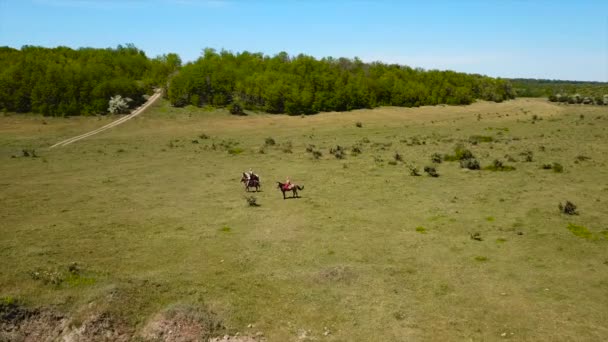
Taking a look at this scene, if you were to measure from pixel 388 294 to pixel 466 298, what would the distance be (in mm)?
3044

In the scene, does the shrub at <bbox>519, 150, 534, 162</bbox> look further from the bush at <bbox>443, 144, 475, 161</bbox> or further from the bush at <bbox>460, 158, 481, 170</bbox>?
the bush at <bbox>460, 158, 481, 170</bbox>

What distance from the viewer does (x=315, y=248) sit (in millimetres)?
24797

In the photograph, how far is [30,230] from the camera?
27141mm

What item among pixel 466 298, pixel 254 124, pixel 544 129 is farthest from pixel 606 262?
pixel 254 124

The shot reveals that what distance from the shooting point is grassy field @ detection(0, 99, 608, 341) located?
58.7 feet

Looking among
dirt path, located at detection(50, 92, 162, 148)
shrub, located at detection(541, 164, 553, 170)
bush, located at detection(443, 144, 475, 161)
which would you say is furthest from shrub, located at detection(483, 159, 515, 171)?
dirt path, located at detection(50, 92, 162, 148)

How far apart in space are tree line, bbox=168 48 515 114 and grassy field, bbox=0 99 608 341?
56394mm

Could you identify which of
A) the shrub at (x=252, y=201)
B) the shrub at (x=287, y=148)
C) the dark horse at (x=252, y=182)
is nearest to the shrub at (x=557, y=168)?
the dark horse at (x=252, y=182)

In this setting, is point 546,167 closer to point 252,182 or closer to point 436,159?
point 436,159

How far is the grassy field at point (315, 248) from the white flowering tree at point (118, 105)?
142ft

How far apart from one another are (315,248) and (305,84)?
301 ft

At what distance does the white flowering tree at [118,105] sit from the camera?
9469cm

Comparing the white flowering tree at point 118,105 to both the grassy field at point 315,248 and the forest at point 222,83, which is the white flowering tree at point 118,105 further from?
the grassy field at point 315,248

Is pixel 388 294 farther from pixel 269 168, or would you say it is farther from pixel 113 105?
pixel 113 105
